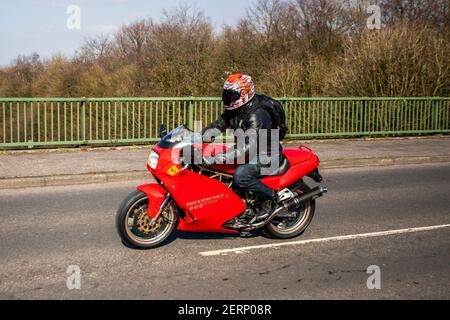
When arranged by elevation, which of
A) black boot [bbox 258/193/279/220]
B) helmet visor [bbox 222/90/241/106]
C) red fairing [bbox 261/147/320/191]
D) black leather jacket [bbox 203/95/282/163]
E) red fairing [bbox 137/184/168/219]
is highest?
helmet visor [bbox 222/90/241/106]

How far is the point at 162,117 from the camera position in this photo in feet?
48.6

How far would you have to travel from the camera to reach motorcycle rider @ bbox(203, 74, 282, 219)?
18.8 ft

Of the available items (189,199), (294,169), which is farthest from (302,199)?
(189,199)

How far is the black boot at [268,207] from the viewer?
5988 millimetres

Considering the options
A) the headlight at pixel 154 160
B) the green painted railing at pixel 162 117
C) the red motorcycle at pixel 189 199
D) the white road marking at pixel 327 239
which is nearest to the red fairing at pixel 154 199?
the red motorcycle at pixel 189 199

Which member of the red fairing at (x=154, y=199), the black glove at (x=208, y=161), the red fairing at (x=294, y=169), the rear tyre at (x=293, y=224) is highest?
the black glove at (x=208, y=161)

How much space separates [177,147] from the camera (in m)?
5.57

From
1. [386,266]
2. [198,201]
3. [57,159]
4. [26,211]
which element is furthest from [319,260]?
[57,159]

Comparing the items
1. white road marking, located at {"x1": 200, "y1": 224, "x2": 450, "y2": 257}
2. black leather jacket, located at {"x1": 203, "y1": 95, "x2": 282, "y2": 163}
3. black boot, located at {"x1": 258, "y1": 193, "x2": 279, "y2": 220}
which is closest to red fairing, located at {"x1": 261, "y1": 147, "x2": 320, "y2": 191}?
black boot, located at {"x1": 258, "y1": 193, "x2": 279, "y2": 220}

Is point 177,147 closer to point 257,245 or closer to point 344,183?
point 257,245

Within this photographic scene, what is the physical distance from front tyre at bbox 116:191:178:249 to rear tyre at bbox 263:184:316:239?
1.12 metres

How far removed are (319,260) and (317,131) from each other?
11.3 meters

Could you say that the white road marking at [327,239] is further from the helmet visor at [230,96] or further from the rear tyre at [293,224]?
the helmet visor at [230,96]

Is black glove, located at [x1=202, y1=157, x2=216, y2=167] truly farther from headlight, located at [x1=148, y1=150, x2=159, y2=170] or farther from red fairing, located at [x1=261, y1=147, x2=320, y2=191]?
red fairing, located at [x1=261, y1=147, x2=320, y2=191]
